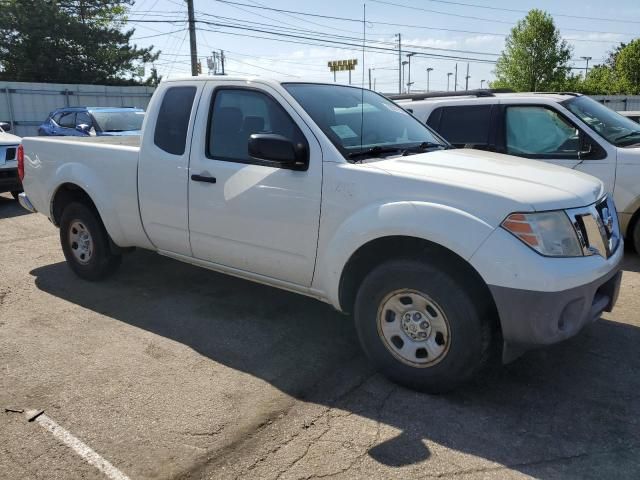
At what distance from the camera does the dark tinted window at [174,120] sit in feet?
14.9

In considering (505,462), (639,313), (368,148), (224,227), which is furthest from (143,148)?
(639,313)

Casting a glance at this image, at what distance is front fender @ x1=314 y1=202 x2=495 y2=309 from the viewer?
10.1 ft

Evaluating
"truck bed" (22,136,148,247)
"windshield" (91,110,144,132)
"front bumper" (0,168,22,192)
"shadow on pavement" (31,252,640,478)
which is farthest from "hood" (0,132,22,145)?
"shadow on pavement" (31,252,640,478)

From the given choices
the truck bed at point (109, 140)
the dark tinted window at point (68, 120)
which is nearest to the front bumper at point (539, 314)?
the truck bed at point (109, 140)

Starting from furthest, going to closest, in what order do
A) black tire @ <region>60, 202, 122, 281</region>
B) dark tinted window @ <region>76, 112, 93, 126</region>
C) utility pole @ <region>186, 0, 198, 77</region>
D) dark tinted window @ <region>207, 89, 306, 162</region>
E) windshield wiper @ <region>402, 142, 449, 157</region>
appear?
utility pole @ <region>186, 0, 198, 77</region>
dark tinted window @ <region>76, 112, 93, 126</region>
black tire @ <region>60, 202, 122, 281</region>
dark tinted window @ <region>207, 89, 306, 162</region>
windshield wiper @ <region>402, 142, 449, 157</region>

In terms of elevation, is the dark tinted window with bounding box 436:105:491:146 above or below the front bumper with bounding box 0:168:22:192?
above

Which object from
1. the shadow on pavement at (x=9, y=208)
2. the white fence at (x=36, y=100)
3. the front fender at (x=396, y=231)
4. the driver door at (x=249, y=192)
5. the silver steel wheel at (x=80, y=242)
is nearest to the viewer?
the front fender at (x=396, y=231)

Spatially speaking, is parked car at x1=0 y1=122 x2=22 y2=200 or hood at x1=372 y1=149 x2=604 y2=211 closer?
hood at x1=372 y1=149 x2=604 y2=211

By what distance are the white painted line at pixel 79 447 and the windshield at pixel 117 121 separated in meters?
10.6

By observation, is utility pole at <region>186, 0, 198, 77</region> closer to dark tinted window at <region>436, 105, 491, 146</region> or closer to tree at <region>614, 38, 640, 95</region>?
dark tinted window at <region>436, 105, 491, 146</region>

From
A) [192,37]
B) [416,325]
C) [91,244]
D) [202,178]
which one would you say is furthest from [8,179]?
[192,37]

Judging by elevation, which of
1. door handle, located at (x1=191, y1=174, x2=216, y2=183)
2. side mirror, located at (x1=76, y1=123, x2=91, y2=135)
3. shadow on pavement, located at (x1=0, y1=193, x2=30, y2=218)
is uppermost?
side mirror, located at (x1=76, y1=123, x2=91, y2=135)

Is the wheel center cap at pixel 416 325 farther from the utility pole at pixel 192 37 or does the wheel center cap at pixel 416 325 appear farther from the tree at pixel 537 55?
the tree at pixel 537 55

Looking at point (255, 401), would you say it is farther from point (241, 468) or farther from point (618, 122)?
point (618, 122)
